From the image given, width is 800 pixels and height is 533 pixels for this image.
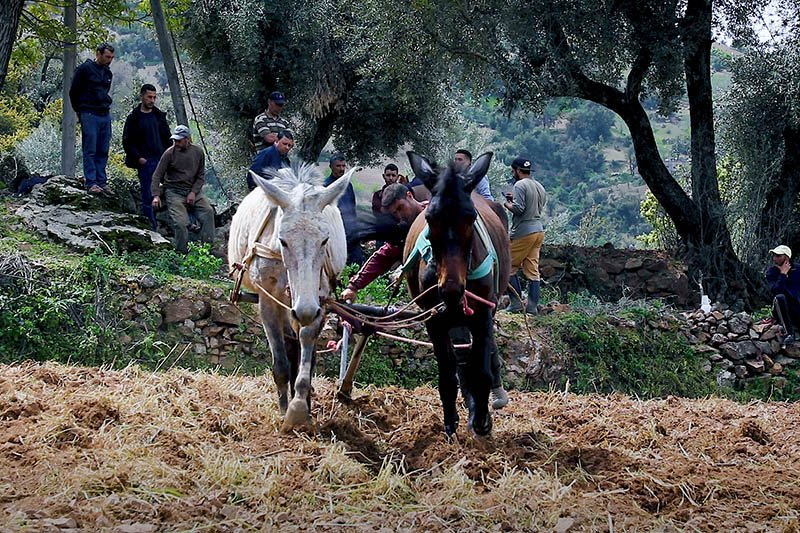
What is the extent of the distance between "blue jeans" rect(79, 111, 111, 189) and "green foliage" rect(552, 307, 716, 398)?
6.72 metres

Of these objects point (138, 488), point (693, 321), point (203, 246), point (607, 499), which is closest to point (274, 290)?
point (138, 488)

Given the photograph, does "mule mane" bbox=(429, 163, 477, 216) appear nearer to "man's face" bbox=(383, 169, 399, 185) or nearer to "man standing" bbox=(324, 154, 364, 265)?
"man standing" bbox=(324, 154, 364, 265)

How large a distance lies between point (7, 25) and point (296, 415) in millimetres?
5063

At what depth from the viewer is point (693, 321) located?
44.3ft

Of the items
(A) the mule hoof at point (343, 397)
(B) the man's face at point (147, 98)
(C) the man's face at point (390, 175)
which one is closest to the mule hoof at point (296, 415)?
(A) the mule hoof at point (343, 397)

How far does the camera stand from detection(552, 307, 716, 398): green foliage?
40.1ft

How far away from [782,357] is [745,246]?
4493 mm

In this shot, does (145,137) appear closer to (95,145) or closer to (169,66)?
(95,145)

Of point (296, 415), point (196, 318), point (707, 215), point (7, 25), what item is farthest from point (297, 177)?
point (707, 215)

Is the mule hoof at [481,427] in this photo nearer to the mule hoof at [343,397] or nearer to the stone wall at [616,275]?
the mule hoof at [343,397]

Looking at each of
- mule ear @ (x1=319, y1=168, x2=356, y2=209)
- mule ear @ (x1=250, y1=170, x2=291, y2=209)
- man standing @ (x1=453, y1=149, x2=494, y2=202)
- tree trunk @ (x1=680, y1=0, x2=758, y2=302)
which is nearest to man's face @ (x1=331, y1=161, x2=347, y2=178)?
man standing @ (x1=453, y1=149, x2=494, y2=202)

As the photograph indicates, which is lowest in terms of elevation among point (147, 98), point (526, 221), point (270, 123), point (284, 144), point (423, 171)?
point (526, 221)

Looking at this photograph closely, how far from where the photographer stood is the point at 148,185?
42.3 ft

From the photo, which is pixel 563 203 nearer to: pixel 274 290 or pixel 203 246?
pixel 203 246
